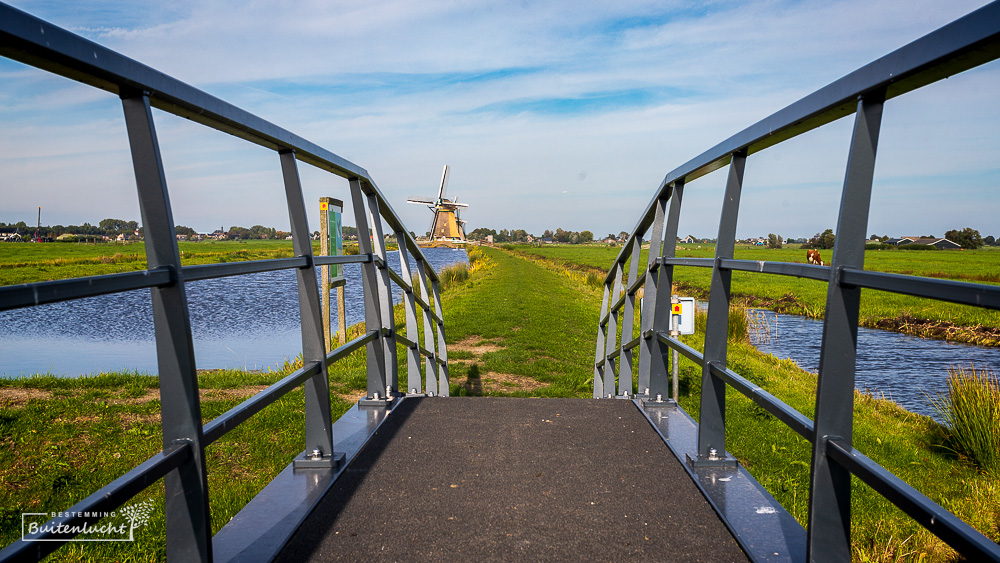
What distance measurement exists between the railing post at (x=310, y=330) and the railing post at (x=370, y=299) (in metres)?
0.79

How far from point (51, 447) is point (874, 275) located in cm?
550

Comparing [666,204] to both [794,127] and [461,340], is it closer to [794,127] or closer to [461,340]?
[794,127]

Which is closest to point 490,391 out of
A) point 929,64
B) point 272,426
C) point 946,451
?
point 272,426

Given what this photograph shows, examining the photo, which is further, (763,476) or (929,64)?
(763,476)

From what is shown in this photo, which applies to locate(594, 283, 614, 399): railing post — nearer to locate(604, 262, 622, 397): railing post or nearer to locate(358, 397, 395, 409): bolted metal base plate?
locate(604, 262, 622, 397): railing post

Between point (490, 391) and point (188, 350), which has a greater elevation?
point (188, 350)

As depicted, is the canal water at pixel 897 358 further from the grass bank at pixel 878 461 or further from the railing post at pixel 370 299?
the railing post at pixel 370 299

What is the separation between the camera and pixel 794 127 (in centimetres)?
190

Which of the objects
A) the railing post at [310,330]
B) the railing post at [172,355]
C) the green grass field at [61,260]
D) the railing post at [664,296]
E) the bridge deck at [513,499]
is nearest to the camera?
the railing post at [172,355]

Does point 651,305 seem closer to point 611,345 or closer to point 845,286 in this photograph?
point 611,345

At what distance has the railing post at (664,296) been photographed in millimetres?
3365

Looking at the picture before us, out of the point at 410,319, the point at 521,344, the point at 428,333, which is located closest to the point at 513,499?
the point at 410,319

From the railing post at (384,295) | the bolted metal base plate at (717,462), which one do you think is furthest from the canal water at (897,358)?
the railing post at (384,295)

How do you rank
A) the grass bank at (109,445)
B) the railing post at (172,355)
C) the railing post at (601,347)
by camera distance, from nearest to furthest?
1. the railing post at (172,355)
2. the grass bank at (109,445)
3. the railing post at (601,347)
